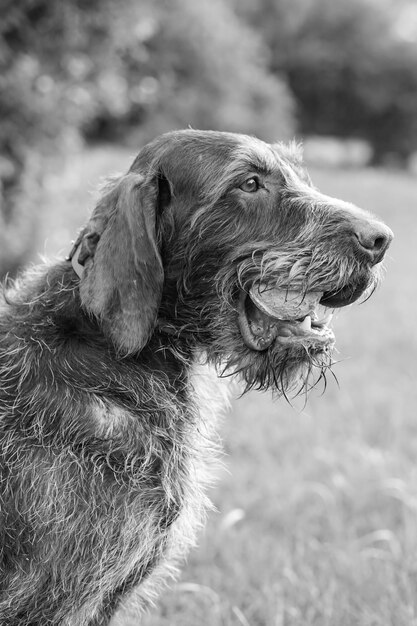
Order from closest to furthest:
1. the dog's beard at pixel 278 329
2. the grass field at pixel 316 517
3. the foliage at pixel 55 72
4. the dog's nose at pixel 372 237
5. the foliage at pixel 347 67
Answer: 1. the dog's nose at pixel 372 237
2. the dog's beard at pixel 278 329
3. the grass field at pixel 316 517
4. the foliage at pixel 55 72
5. the foliage at pixel 347 67

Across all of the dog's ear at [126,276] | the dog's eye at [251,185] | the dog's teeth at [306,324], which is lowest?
the dog's teeth at [306,324]

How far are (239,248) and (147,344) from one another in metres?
0.53

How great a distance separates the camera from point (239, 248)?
9.93ft

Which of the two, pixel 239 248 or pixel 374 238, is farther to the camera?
pixel 239 248

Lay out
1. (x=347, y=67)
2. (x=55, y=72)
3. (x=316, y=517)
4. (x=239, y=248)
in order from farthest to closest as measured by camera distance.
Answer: (x=347, y=67) → (x=55, y=72) → (x=316, y=517) → (x=239, y=248)

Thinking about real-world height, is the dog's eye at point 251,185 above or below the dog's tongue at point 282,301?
above

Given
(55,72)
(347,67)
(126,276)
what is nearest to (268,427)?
(126,276)

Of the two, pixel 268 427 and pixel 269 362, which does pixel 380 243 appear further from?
pixel 268 427

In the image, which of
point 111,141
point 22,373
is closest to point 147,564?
point 22,373

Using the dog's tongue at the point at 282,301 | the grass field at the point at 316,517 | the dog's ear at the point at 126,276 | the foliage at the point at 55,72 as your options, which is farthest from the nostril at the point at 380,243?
the foliage at the point at 55,72

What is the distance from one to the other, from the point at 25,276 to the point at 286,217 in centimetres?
124

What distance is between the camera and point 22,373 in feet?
9.52

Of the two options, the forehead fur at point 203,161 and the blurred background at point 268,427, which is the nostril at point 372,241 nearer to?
the forehead fur at point 203,161

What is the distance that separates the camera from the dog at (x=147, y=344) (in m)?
2.76
